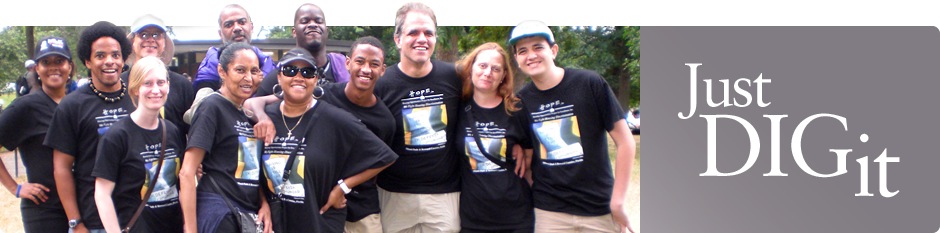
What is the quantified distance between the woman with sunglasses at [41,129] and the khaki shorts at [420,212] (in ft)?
5.43

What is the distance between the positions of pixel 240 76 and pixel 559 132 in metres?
1.64

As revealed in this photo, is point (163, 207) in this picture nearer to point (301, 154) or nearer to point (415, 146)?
point (301, 154)

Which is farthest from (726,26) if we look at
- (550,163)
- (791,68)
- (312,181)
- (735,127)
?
(312,181)

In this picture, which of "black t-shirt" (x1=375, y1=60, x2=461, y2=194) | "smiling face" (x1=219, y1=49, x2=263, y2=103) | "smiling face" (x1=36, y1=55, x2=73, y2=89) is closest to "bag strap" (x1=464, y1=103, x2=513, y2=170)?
"black t-shirt" (x1=375, y1=60, x2=461, y2=194)

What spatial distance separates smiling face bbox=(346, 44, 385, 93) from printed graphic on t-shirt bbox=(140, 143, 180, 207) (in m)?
0.95

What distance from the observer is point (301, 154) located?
4.28m

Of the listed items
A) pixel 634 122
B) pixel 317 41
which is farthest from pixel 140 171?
pixel 634 122

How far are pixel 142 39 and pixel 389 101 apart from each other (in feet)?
4.59

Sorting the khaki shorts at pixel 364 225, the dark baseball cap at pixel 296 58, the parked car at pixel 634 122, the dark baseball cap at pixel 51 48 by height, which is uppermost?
the parked car at pixel 634 122

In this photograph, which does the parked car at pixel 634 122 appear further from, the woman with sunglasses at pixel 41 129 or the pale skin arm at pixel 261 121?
the woman with sunglasses at pixel 41 129

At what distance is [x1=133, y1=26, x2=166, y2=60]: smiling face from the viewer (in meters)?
4.89

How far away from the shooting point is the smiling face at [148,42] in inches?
192

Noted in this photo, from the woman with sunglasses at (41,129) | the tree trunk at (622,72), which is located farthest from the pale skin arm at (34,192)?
the tree trunk at (622,72)

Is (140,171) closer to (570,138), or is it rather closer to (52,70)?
(52,70)
